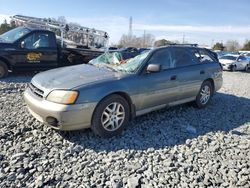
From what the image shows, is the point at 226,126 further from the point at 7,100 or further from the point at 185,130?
the point at 7,100

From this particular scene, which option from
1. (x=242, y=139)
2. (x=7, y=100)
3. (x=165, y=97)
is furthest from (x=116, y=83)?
(x=7, y=100)

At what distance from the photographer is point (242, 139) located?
471cm

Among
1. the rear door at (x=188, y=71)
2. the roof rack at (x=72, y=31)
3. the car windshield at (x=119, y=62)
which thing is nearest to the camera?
the car windshield at (x=119, y=62)

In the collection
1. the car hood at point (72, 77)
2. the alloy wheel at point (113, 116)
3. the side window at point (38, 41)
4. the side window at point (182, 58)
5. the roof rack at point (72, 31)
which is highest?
the roof rack at point (72, 31)

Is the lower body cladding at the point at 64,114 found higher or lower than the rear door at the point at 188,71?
lower

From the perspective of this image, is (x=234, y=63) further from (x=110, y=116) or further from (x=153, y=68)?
(x=110, y=116)

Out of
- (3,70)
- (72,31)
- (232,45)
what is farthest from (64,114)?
(232,45)

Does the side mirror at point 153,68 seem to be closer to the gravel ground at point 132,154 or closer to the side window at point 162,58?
the side window at point 162,58

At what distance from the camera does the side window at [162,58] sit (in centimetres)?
519

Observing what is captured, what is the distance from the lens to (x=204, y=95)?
255 inches

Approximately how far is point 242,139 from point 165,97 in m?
1.57

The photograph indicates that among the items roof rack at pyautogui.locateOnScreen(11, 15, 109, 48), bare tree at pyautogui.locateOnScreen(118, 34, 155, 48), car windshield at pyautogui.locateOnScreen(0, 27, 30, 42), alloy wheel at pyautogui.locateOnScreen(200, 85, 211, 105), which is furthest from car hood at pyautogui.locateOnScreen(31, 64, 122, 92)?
bare tree at pyautogui.locateOnScreen(118, 34, 155, 48)

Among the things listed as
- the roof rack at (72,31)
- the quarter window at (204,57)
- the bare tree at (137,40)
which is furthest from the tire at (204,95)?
the bare tree at (137,40)

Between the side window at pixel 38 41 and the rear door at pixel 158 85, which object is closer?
the rear door at pixel 158 85
